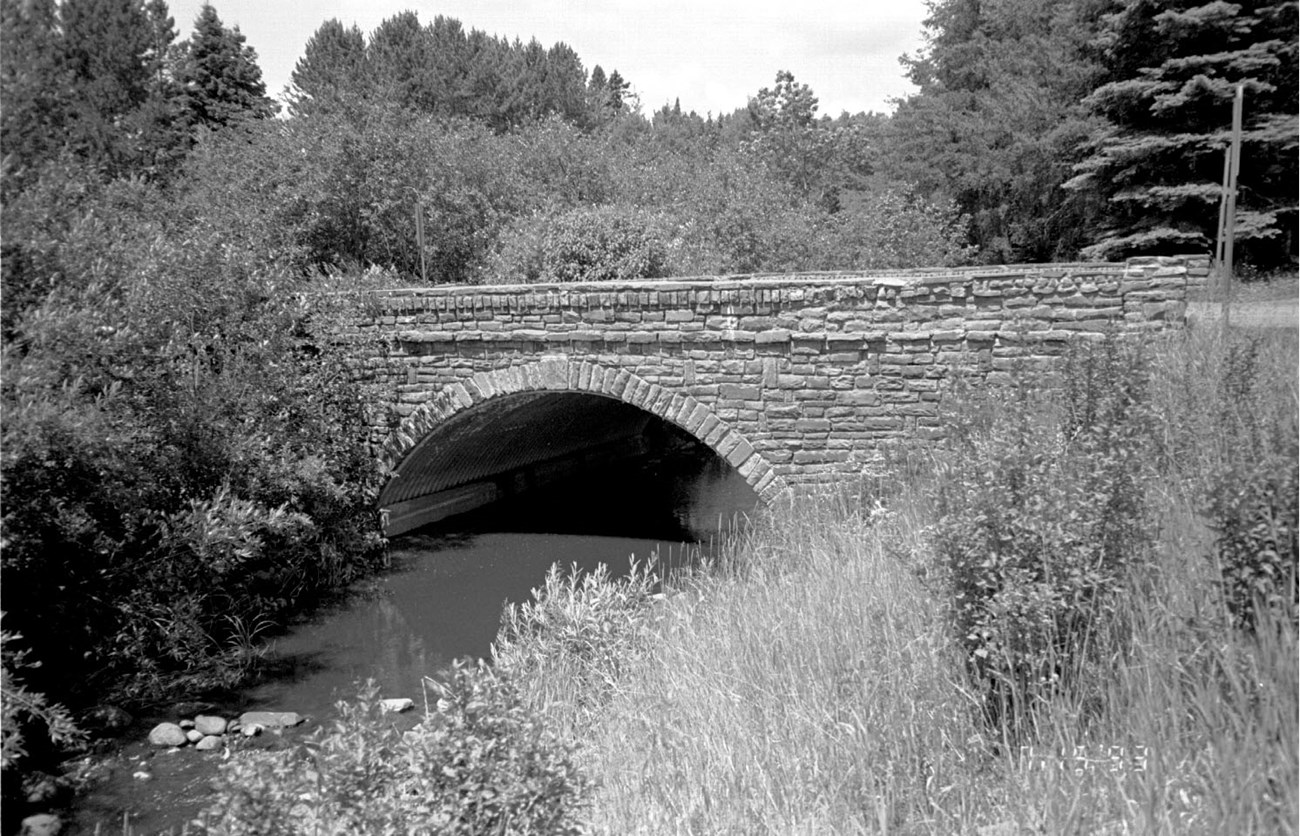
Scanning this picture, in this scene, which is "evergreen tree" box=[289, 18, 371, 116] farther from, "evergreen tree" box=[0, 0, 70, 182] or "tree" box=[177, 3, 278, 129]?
"evergreen tree" box=[0, 0, 70, 182]

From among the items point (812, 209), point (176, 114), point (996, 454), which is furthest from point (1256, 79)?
point (176, 114)

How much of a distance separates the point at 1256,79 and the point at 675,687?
1471 cm

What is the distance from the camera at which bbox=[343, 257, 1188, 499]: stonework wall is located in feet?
29.9

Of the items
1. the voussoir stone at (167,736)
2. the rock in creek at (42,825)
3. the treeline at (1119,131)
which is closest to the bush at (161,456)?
the voussoir stone at (167,736)

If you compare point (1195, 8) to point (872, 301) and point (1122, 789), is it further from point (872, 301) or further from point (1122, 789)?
point (1122, 789)

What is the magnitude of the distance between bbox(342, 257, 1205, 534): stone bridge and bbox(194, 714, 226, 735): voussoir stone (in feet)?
14.8

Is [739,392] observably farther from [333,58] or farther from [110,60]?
[333,58]

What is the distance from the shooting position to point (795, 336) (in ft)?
32.9

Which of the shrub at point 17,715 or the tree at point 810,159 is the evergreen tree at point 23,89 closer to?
the shrub at point 17,715

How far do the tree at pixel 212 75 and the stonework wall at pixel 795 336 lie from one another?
2234cm

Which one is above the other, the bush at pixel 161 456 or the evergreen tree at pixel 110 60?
the evergreen tree at pixel 110 60

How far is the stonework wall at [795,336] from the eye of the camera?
911cm

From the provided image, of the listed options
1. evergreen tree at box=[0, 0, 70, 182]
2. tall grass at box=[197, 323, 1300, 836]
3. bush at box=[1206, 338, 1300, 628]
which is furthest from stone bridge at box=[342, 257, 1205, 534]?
bush at box=[1206, 338, 1300, 628]

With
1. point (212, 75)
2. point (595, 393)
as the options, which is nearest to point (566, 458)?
point (595, 393)
